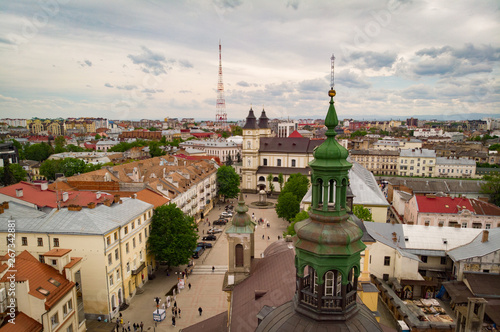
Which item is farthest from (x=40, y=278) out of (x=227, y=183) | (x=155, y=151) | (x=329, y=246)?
(x=155, y=151)

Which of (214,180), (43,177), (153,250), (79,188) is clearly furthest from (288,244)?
(43,177)

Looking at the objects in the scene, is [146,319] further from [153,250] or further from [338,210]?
[338,210]

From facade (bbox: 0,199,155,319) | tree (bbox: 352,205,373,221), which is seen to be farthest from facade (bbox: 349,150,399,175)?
facade (bbox: 0,199,155,319)

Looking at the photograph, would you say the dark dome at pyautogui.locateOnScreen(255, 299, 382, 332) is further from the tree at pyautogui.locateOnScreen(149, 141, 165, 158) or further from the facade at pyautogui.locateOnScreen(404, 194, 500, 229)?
the tree at pyautogui.locateOnScreen(149, 141, 165, 158)

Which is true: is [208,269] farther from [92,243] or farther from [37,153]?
[37,153]

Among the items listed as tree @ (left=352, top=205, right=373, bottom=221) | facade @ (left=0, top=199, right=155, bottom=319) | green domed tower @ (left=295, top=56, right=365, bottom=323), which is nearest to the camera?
green domed tower @ (left=295, top=56, right=365, bottom=323)

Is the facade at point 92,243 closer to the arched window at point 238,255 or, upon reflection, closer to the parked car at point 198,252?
the parked car at point 198,252
